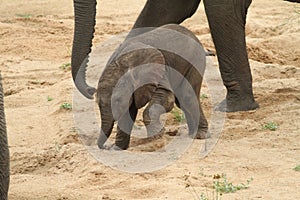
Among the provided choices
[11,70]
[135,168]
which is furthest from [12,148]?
[11,70]

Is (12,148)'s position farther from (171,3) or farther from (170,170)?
(171,3)

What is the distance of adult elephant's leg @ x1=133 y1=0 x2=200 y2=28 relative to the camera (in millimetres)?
8250

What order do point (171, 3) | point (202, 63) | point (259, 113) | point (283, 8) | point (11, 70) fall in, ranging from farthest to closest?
point (283, 8)
point (11, 70)
point (171, 3)
point (259, 113)
point (202, 63)

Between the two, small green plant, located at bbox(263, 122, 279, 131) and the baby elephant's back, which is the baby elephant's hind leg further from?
small green plant, located at bbox(263, 122, 279, 131)

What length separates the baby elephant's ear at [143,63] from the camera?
6.07 metres

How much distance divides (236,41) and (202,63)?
120cm

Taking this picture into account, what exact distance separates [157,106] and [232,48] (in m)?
1.79

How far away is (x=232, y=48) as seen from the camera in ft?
25.3

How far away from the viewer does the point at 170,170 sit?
225 inches

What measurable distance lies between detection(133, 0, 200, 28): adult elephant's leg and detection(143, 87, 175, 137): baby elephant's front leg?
7.03ft

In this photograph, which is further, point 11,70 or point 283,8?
point 283,8

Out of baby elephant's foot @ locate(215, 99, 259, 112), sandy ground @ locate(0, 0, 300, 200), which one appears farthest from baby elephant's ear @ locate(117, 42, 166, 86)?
baby elephant's foot @ locate(215, 99, 259, 112)

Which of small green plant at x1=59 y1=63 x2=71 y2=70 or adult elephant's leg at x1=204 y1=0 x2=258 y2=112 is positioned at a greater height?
adult elephant's leg at x1=204 y1=0 x2=258 y2=112

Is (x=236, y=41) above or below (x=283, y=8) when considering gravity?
above
